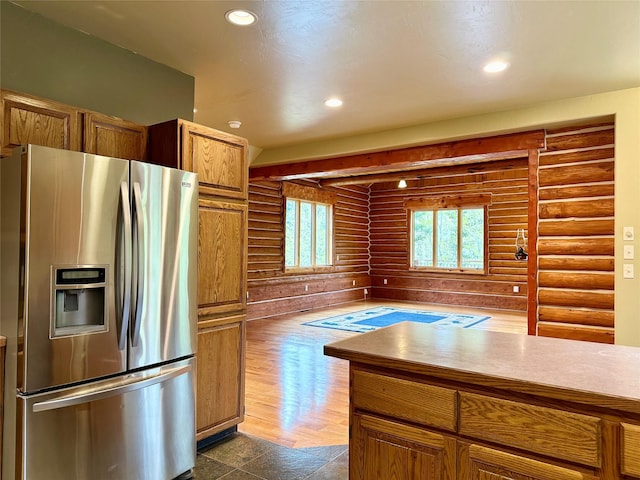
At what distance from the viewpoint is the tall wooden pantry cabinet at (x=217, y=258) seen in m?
2.64

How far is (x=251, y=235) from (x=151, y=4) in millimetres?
5337

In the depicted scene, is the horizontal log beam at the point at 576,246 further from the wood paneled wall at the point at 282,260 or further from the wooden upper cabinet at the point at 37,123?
the wood paneled wall at the point at 282,260

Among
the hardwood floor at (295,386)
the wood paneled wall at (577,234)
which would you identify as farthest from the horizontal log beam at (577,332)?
the hardwood floor at (295,386)

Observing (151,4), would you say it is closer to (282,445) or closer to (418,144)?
(282,445)

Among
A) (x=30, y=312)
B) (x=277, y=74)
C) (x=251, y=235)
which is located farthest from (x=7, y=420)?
(x=251, y=235)

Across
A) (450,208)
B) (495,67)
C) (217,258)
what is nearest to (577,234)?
(495,67)

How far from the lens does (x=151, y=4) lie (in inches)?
90.4

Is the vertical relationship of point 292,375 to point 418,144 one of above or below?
below

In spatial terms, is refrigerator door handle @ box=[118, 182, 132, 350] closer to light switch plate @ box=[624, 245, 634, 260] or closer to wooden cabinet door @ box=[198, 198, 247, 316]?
wooden cabinet door @ box=[198, 198, 247, 316]

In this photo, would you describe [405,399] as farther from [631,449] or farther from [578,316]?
[578,316]

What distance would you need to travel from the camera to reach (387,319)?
7676 millimetres

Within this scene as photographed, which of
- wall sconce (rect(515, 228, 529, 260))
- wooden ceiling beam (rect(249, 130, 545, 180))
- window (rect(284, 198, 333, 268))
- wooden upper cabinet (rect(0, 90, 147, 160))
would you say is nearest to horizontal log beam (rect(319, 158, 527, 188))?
window (rect(284, 198, 333, 268))

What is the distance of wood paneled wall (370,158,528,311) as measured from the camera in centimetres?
878

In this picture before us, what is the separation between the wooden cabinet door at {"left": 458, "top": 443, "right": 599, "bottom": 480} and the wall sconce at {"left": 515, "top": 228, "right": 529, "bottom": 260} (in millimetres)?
7585
